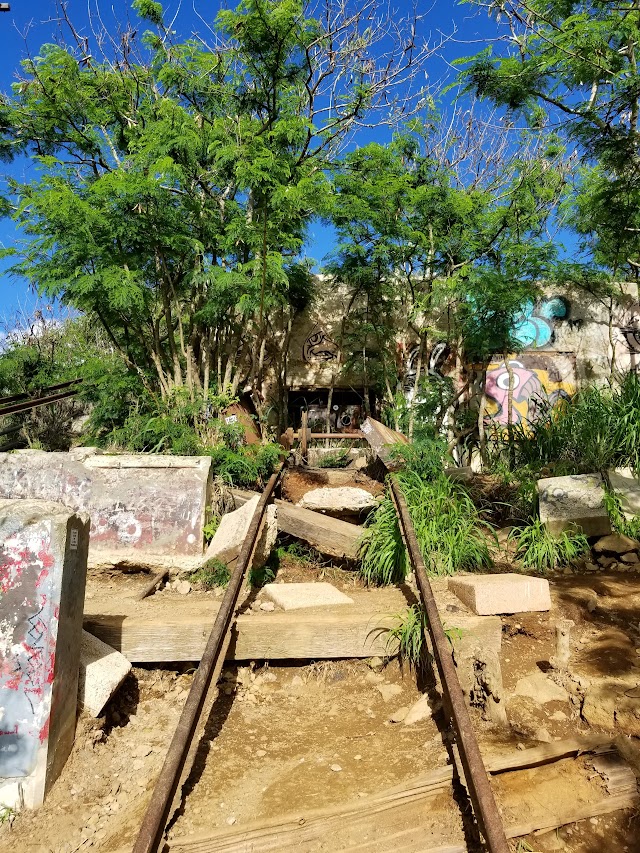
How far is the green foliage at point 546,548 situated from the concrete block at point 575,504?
0.11 meters

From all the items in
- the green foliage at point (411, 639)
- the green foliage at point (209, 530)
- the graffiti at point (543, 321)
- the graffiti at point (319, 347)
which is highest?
the graffiti at point (543, 321)

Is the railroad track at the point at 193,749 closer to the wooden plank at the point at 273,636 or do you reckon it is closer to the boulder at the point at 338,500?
the wooden plank at the point at 273,636

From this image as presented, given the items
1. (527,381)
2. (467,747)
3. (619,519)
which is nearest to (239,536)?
(467,747)

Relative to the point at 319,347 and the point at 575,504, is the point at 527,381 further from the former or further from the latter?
the point at 575,504

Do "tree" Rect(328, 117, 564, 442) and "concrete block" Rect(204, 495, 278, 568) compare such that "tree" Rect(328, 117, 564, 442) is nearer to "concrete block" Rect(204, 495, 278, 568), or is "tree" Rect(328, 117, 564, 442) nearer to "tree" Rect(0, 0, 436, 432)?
"tree" Rect(0, 0, 436, 432)

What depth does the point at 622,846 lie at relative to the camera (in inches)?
88.7

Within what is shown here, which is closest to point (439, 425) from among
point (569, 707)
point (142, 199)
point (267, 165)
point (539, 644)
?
point (267, 165)

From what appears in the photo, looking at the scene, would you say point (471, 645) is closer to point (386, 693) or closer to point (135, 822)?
point (386, 693)

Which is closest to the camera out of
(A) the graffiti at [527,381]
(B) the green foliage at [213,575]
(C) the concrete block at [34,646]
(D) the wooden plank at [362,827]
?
(D) the wooden plank at [362,827]

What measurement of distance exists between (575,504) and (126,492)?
433cm

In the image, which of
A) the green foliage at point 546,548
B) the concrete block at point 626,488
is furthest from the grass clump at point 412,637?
the concrete block at point 626,488

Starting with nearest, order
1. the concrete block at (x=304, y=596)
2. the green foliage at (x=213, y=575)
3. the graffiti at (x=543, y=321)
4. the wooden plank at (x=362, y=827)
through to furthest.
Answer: the wooden plank at (x=362, y=827) → the concrete block at (x=304, y=596) → the green foliage at (x=213, y=575) → the graffiti at (x=543, y=321)

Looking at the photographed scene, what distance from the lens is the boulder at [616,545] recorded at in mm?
5418

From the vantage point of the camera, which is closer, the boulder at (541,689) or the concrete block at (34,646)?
the concrete block at (34,646)
